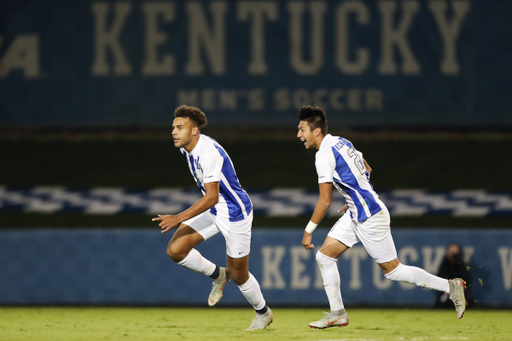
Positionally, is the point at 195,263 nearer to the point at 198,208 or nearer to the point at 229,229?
the point at 229,229

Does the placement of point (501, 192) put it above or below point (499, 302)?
above

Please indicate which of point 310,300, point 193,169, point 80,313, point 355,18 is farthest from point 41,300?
point 355,18

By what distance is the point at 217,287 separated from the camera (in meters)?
7.34

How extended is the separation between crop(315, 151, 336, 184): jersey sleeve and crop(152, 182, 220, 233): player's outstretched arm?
954mm

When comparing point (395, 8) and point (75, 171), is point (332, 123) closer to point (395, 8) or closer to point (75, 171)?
point (395, 8)

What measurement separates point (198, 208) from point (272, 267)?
171 inches

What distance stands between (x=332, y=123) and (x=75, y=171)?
18.0 ft

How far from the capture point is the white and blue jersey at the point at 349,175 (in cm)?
685

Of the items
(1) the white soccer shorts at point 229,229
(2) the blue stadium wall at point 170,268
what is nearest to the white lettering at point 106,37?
(2) the blue stadium wall at point 170,268

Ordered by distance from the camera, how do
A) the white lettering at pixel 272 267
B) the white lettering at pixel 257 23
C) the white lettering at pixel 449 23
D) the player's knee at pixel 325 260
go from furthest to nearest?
the white lettering at pixel 257 23, the white lettering at pixel 449 23, the white lettering at pixel 272 267, the player's knee at pixel 325 260

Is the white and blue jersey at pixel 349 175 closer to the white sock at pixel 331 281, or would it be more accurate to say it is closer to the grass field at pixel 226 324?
the white sock at pixel 331 281

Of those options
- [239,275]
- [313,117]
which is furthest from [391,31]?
[239,275]

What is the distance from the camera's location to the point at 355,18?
563 inches

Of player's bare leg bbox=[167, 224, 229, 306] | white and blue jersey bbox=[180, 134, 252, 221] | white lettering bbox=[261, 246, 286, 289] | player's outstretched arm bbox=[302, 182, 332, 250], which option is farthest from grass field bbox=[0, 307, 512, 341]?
white and blue jersey bbox=[180, 134, 252, 221]
